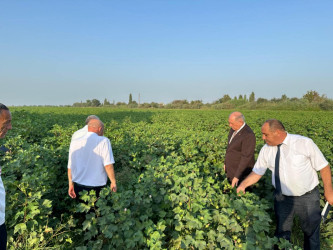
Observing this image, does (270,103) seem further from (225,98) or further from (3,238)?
(3,238)

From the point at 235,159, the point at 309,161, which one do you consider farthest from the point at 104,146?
the point at 309,161

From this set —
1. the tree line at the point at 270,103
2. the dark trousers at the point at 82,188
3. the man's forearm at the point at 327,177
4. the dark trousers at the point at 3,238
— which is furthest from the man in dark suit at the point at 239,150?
the tree line at the point at 270,103

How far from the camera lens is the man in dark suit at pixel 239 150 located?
165 inches

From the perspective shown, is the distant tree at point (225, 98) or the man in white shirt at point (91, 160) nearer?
the man in white shirt at point (91, 160)

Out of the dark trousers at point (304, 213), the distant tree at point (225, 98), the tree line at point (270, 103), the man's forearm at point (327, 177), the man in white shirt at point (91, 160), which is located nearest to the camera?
the man's forearm at point (327, 177)

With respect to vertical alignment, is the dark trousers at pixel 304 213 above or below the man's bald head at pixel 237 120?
below

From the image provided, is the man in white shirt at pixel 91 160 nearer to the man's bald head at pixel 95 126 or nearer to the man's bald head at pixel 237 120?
the man's bald head at pixel 95 126

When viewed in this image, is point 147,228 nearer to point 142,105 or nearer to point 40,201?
point 40,201

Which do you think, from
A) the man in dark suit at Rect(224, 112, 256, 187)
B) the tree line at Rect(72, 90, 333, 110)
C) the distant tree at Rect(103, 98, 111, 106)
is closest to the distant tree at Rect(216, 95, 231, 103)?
the tree line at Rect(72, 90, 333, 110)

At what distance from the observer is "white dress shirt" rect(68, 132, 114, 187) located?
3.53m

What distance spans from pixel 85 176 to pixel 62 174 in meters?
1.56

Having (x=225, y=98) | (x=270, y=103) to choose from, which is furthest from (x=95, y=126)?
(x=225, y=98)

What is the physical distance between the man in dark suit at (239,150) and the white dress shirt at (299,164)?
1.05 metres

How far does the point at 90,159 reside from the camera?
11.7 feet
